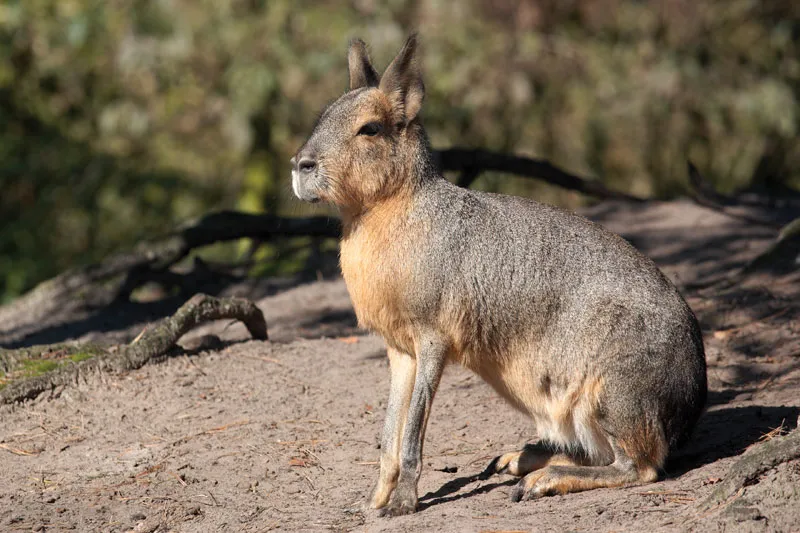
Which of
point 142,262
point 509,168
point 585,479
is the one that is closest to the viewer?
point 585,479

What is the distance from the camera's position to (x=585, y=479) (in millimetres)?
3975

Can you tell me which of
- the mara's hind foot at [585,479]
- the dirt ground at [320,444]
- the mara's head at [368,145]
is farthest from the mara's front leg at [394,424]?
the mara's head at [368,145]

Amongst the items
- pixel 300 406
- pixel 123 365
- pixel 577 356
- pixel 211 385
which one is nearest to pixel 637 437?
pixel 577 356

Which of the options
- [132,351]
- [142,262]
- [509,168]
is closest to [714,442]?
[132,351]

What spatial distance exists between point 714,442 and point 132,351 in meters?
2.97

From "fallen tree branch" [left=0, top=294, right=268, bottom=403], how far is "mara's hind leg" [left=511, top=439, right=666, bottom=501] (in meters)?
2.21

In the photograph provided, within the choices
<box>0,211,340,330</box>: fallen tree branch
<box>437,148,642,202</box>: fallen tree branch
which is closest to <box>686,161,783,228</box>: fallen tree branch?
<box>437,148,642,202</box>: fallen tree branch

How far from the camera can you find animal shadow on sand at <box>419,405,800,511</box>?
4090mm

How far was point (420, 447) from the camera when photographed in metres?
3.96

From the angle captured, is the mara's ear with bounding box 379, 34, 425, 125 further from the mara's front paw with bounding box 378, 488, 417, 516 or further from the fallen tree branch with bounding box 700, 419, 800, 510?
the fallen tree branch with bounding box 700, 419, 800, 510

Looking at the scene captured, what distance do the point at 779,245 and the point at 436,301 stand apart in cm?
323

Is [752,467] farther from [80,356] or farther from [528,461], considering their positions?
[80,356]

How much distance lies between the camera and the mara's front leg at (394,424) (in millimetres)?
3979

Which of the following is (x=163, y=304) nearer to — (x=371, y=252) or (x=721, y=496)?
(x=371, y=252)
